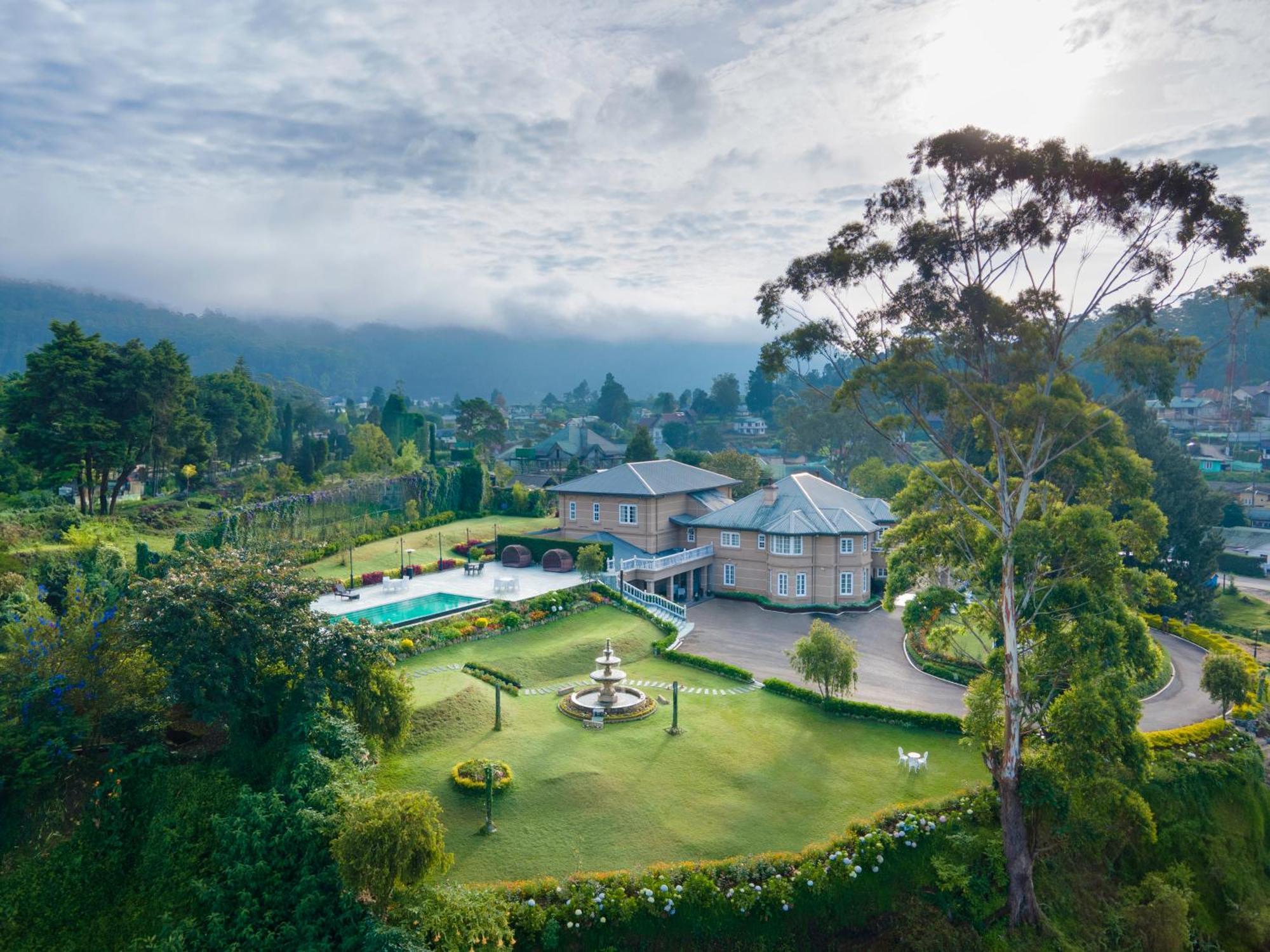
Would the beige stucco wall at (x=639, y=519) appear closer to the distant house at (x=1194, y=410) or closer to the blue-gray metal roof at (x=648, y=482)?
the blue-gray metal roof at (x=648, y=482)

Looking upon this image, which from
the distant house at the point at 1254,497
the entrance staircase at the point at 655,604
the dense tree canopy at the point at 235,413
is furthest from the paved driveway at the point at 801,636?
the distant house at the point at 1254,497

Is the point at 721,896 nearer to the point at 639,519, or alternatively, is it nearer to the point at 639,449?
the point at 639,519

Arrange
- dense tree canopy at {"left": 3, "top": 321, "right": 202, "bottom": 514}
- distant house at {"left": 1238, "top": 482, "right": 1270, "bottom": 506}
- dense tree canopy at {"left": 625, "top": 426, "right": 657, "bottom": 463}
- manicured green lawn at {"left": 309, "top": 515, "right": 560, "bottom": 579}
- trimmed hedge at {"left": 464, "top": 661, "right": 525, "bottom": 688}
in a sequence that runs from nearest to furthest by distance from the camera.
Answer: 1. trimmed hedge at {"left": 464, "top": 661, "right": 525, "bottom": 688}
2. dense tree canopy at {"left": 3, "top": 321, "right": 202, "bottom": 514}
3. manicured green lawn at {"left": 309, "top": 515, "right": 560, "bottom": 579}
4. distant house at {"left": 1238, "top": 482, "right": 1270, "bottom": 506}
5. dense tree canopy at {"left": 625, "top": 426, "right": 657, "bottom": 463}

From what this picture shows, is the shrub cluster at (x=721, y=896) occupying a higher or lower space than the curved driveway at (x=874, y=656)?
higher

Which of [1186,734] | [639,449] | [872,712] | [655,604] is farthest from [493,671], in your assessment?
[639,449]

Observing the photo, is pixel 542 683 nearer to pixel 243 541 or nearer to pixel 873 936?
pixel 873 936

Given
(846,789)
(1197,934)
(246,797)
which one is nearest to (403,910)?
(246,797)

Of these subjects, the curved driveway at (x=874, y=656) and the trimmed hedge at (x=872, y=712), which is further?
the curved driveway at (x=874, y=656)

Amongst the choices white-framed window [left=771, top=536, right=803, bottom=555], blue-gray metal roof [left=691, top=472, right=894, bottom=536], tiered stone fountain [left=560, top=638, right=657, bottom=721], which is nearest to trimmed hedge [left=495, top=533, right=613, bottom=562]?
blue-gray metal roof [left=691, top=472, right=894, bottom=536]

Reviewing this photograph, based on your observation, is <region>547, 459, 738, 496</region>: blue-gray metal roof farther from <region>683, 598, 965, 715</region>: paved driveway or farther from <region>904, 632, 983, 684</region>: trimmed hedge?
<region>904, 632, 983, 684</region>: trimmed hedge
